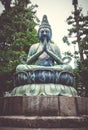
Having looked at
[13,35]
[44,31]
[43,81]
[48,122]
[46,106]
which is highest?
[13,35]

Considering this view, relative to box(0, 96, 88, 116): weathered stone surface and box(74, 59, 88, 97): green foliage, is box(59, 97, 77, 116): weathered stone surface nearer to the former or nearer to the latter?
box(0, 96, 88, 116): weathered stone surface

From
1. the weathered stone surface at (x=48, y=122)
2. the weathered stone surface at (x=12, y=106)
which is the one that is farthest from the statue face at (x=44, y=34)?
the weathered stone surface at (x=48, y=122)

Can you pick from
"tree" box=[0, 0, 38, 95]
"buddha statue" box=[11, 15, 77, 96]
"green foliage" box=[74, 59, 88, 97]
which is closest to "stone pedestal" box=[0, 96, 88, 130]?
"buddha statue" box=[11, 15, 77, 96]

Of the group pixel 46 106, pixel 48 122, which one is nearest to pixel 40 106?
pixel 46 106

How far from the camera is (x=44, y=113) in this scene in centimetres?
476

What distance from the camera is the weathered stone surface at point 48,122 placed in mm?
4504

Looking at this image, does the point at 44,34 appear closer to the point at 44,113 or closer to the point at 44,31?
the point at 44,31

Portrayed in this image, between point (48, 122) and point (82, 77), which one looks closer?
point (48, 122)

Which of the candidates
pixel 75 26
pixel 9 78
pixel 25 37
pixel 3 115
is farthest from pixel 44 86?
pixel 75 26

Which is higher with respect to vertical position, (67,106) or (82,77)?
(82,77)

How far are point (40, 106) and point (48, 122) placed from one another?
0.44 metres

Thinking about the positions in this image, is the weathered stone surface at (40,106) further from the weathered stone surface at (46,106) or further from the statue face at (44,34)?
the statue face at (44,34)

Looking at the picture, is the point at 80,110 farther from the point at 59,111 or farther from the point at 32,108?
the point at 32,108

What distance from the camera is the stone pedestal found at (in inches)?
178
